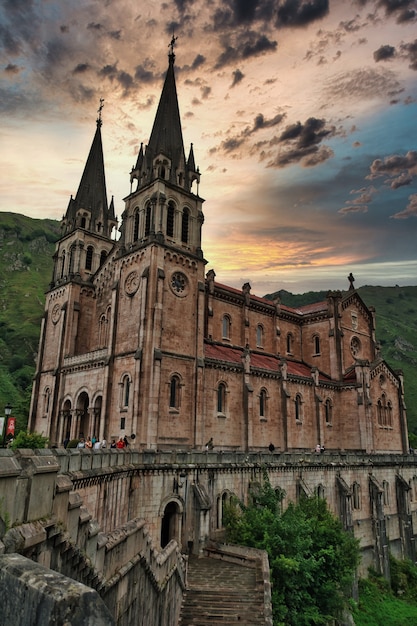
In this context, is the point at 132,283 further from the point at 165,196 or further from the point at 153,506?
→ the point at 153,506

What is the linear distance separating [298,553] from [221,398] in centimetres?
1713

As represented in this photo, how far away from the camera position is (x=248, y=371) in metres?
40.0

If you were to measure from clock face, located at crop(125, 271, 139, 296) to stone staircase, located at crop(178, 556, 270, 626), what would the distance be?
21.1 m

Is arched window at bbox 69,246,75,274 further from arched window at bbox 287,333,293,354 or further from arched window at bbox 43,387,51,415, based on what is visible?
arched window at bbox 287,333,293,354

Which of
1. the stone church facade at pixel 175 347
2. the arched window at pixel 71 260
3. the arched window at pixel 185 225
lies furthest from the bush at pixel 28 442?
the arched window at pixel 71 260

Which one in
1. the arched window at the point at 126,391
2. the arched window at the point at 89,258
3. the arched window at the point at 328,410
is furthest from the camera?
the arched window at the point at 328,410

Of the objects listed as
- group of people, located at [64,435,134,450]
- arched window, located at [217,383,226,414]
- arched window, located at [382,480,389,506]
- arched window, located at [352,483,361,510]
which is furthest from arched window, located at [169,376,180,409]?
arched window, located at [382,480,389,506]

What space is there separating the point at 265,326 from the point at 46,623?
48405 mm

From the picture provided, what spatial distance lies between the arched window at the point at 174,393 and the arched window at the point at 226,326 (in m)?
11.6

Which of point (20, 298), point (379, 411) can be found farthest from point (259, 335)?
point (20, 298)

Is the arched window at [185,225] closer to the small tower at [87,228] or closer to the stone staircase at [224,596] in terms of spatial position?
the small tower at [87,228]

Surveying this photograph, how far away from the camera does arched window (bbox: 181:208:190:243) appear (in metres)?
40.2

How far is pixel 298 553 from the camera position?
72.6ft

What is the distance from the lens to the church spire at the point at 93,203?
158 feet
